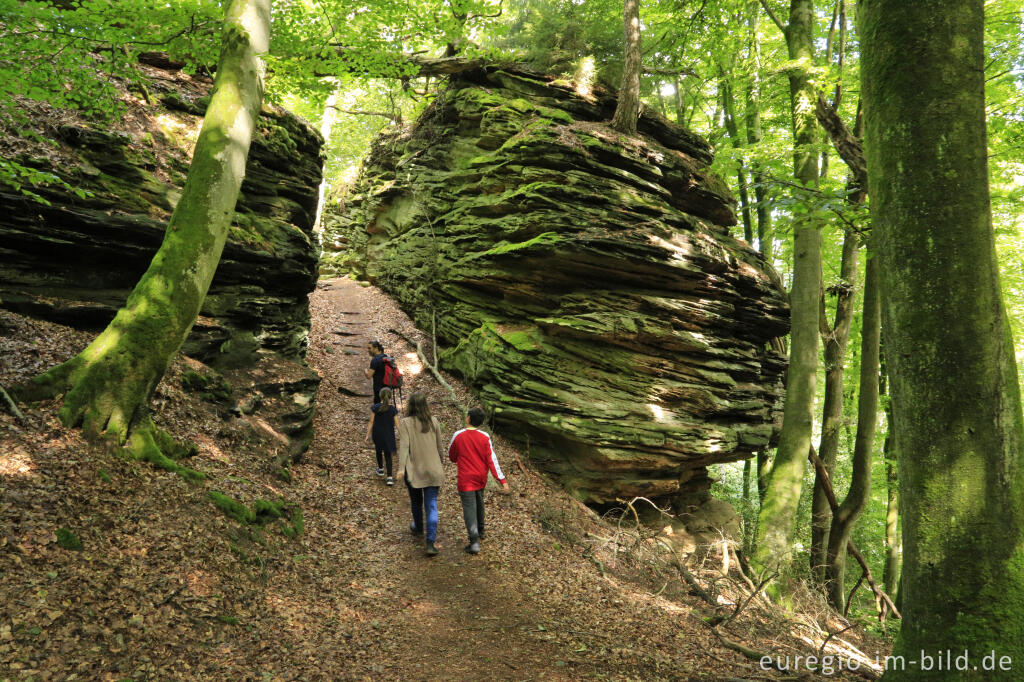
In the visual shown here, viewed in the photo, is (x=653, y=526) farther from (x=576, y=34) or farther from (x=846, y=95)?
(x=576, y=34)

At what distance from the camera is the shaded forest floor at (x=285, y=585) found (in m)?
3.69

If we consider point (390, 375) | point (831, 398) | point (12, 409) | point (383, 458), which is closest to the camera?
point (12, 409)

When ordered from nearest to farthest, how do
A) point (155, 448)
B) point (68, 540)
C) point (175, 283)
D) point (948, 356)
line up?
point (948, 356) < point (68, 540) < point (155, 448) < point (175, 283)

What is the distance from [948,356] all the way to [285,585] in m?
5.96

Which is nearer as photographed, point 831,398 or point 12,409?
point 12,409

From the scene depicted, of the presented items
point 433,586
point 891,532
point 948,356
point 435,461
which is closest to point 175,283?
point 435,461

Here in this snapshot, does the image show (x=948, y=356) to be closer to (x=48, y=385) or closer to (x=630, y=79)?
(x=48, y=385)

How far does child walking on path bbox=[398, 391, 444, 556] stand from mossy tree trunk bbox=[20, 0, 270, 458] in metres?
2.80

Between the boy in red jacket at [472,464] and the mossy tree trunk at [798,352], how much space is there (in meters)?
5.93

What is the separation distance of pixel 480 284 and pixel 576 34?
871cm

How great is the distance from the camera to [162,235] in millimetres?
8125

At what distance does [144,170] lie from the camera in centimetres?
862

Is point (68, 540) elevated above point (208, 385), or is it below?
below

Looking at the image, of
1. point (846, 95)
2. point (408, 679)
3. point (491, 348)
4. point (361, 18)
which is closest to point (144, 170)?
point (361, 18)
